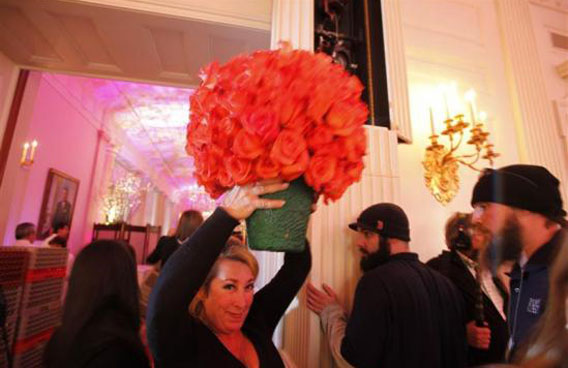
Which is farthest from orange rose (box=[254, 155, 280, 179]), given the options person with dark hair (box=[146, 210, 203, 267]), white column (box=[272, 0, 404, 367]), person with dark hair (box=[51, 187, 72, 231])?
person with dark hair (box=[51, 187, 72, 231])

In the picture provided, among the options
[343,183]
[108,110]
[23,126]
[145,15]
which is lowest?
[343,183]

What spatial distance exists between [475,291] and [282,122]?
1.71m

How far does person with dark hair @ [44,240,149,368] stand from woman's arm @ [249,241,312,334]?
0.50 meters

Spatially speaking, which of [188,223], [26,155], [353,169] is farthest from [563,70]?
[26,155]

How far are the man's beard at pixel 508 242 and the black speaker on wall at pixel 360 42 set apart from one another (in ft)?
2.52

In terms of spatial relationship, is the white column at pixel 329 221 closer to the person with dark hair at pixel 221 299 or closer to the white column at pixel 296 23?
the white column at pixel 296 23

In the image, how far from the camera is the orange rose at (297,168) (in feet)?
2.25

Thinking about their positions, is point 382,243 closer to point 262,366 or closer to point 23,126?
point 262,366

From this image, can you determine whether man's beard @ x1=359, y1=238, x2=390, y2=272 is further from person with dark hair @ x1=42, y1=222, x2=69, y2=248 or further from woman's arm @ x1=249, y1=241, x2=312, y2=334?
person with dark hair @ x1=42, y1=222, x2=69, y2=248

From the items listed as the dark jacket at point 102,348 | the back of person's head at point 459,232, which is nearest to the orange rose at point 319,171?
the dark jacket at point 102,348

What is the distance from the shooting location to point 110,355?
1.14 meters

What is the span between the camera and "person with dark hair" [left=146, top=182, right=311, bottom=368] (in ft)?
2.58

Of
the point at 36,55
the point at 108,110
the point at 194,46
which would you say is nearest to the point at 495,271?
the point at 194,46

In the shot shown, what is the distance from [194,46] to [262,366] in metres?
2.76
